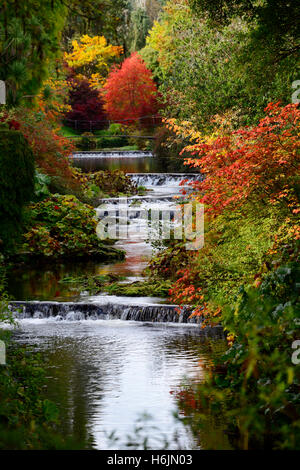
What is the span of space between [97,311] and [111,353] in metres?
2.13

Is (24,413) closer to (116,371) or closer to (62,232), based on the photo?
(116,371)

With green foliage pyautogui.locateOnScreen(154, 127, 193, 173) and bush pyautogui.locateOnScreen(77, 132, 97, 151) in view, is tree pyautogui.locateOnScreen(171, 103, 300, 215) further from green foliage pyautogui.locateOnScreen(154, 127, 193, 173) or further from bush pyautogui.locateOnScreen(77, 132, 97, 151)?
bush pyautogui.locateOnScreen(77, 132, 97, 151)

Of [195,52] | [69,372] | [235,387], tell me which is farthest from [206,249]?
[195,52]

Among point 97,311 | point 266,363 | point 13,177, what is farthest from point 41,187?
point 266,363

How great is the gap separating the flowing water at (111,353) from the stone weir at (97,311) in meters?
0.02

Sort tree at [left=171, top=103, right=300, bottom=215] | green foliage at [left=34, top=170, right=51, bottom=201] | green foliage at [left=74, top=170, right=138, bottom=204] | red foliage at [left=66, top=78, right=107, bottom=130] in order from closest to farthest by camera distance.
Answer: tree at [left=171, top=103, right=300, bottom=215] < green foliage at [left=34, top=170, right=51, bottom=201] < green foliage at [left=74, top=170, right=138, bottom=204] < red foliage at [left=66, top=78, right=107, bottom=130]

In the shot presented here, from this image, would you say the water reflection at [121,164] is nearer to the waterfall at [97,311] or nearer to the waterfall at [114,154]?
the waterfall at [114,154]

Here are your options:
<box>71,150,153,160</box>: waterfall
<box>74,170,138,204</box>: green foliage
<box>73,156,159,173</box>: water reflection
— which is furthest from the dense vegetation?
<box>71,150,153,160</box>: waterfall

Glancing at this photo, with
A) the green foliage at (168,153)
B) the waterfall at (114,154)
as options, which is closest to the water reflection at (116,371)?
the green foliage at (168,153)

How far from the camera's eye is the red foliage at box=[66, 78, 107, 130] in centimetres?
5675

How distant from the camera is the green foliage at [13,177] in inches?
356

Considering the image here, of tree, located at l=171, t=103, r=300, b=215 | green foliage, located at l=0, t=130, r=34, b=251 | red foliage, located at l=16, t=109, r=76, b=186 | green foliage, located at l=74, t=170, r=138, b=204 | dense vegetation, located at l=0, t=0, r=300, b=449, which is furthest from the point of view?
green foliage, located at l=74, t=170, r=138, b=204

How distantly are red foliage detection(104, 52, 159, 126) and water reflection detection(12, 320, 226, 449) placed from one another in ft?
142

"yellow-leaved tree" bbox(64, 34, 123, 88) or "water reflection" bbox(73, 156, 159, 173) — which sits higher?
"yellow-leaved tree" bbox(64, 34, 123, 88)
